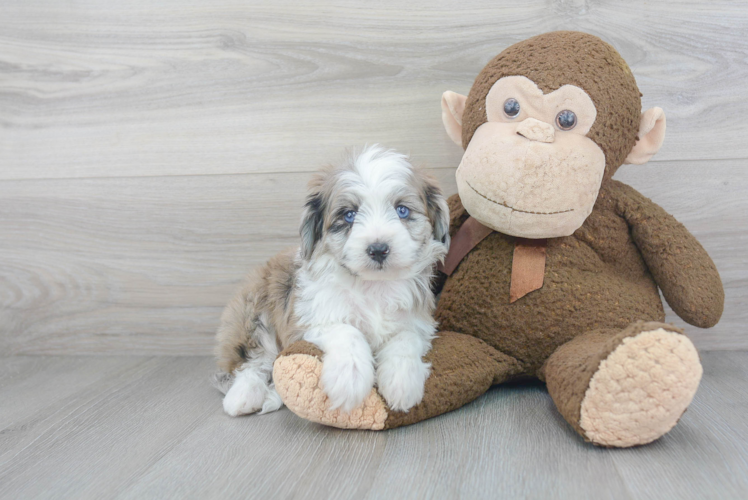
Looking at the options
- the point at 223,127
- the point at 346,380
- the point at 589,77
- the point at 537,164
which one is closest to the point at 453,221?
the point at 537,164

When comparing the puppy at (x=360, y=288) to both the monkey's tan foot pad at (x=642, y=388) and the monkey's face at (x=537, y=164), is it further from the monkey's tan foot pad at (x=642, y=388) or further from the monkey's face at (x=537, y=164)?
the monkey's tan foot pad at (x=642, y=388)

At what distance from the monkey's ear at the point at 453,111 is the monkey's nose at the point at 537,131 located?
1.06ft

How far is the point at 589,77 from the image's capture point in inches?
59.0

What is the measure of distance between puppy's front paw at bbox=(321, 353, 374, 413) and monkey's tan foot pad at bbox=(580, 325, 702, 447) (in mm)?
531

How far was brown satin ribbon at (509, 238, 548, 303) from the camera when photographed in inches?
63.7

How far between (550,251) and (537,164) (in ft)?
1.04

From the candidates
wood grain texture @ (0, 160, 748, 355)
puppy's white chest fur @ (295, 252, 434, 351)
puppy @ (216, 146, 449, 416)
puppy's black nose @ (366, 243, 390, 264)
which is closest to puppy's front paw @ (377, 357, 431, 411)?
puppy @ (216, 146, 449, 416)

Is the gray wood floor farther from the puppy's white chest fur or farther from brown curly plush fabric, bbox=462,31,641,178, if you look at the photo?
brown curly plush fabric, bbox=462,31,641,178

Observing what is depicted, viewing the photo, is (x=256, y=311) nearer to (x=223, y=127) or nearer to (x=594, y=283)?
(x=223, y=127)

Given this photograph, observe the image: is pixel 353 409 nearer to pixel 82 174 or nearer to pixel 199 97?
pixel 199 97

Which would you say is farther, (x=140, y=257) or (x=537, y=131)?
(x=140, y=257)

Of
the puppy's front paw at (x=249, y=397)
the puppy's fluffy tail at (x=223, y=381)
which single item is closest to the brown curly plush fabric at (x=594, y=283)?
the puppy's front paw at (x=249, y=397)

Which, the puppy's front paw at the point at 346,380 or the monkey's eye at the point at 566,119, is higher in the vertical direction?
the monkey's eye at the point at 566,119

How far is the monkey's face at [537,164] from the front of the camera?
4.78 ft
